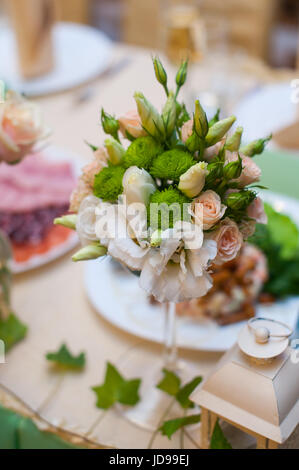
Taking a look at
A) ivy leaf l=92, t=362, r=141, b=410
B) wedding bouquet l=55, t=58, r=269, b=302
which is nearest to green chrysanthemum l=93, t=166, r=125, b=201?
wedding bouquet l=55, t=58, r=269, b=302

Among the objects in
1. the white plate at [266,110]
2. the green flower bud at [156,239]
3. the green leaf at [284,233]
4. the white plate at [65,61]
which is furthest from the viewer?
the white plate at [65,61]

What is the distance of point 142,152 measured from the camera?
69 centimetres

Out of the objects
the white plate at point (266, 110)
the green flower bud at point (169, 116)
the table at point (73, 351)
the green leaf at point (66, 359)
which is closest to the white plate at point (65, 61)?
the white plate at point (266, 110)

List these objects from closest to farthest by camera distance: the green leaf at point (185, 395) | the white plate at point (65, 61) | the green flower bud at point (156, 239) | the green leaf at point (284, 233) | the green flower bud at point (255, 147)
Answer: the green flower bud at point (156, 239) → the green flower bud at point (255, 147) → the green leaf at point (185, 395) → the green leaf at point (284, 233) → the white plate at point (65, 61)

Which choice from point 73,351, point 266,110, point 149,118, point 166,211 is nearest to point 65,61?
point 266,110

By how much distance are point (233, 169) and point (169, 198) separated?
8 centimetres

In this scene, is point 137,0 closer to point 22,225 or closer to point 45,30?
point 45,30

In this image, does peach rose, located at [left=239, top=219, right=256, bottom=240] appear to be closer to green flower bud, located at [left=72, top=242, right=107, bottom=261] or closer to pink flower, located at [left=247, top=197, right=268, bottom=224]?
pink flower, located at [left=247, top=197, right=268, bottom=224]

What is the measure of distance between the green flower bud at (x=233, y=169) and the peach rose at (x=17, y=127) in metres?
0.39

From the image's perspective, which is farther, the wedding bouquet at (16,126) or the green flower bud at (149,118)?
the wedding bouquet at (16,126)

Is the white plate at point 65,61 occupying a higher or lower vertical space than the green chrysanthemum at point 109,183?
higher

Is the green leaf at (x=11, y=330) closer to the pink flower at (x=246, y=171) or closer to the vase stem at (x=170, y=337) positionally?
the vase stem at (x=170, y=337)

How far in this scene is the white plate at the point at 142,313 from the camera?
0.97 m

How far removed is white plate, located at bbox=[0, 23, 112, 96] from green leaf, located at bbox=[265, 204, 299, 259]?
3.39ft
